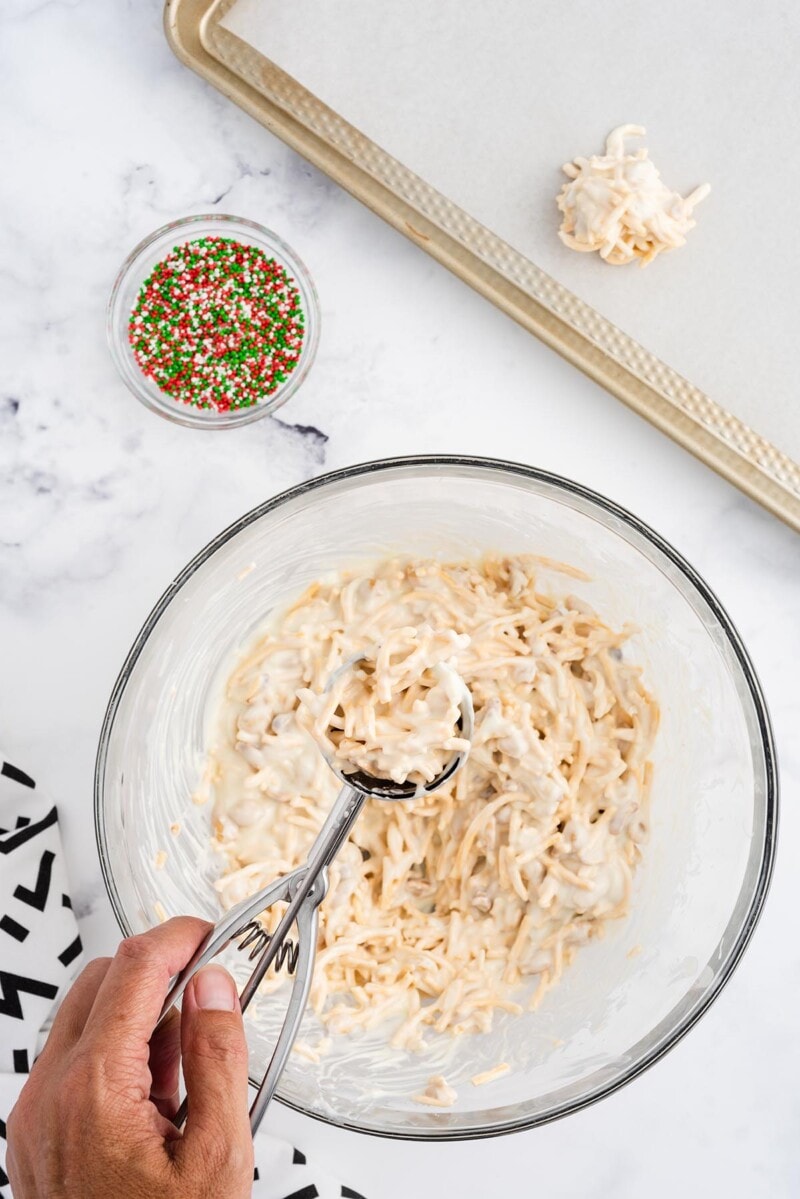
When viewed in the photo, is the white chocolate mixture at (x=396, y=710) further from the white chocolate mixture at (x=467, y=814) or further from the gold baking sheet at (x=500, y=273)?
the gold baking sheet at (x=500, y=273)

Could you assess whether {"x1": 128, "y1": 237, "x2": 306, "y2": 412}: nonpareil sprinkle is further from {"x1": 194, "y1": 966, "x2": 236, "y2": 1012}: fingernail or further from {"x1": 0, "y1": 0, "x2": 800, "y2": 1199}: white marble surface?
{"x1": 194, "y1": 966, "x2": 236, "y2": 1012}: fingernail

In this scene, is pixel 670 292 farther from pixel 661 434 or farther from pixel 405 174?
pixel 405 174

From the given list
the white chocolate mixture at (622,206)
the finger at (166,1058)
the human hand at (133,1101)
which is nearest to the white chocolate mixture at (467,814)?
the finger at (166,1058)

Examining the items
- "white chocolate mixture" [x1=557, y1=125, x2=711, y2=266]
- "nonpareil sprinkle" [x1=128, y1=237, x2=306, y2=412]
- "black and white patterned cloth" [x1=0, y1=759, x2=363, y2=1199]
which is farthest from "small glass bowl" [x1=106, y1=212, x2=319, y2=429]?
"black and white patterned cloth" [x1=0, y1=759, x2=363, y2=1199]

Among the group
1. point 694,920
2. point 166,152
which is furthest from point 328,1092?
point 166,152

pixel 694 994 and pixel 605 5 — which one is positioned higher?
pixel 605 5

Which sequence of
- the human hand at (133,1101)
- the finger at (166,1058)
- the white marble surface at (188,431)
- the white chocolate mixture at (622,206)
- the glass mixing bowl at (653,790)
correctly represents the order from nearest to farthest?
the human hand at (133,1101) → the finger at (166,1058) → the glass mixing bowl at (653,790) → the white chocolate mixture at (622,206) → the white marble surface at (188,431)
